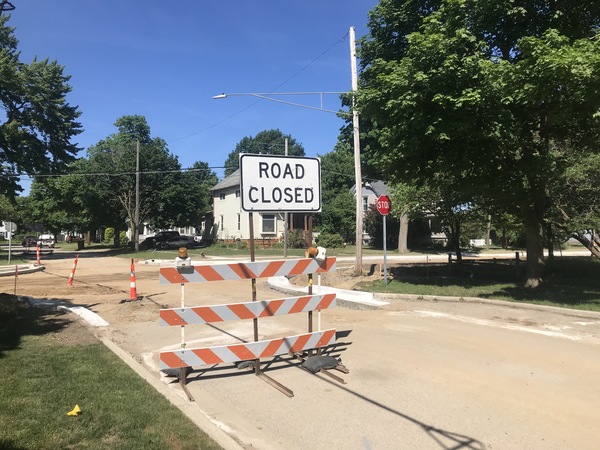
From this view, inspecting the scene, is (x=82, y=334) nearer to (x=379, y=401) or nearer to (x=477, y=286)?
(x=379, y=401)

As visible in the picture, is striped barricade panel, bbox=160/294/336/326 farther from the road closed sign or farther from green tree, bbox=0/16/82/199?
green tree, bbox=0/16/82/199

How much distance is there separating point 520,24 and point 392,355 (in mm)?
9804

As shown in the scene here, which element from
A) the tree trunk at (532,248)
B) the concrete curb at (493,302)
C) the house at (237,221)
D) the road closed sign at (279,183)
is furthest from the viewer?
the house at (237,221)

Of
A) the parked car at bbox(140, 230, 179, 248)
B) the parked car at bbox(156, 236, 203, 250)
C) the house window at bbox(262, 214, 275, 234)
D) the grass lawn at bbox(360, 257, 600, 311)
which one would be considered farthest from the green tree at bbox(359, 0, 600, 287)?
the parked car at bbox(140, 230, 179, 248)

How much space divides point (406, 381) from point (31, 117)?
39.0 metres

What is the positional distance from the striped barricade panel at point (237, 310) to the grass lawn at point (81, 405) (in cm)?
85

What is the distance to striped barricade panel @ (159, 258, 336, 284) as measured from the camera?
5.96m

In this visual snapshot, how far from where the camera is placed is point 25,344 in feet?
24.4

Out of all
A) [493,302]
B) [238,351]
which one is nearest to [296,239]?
[493,302]

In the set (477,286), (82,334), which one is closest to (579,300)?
(477,286)

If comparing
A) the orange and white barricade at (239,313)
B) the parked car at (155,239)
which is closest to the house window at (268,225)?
the parked car at (155,239)

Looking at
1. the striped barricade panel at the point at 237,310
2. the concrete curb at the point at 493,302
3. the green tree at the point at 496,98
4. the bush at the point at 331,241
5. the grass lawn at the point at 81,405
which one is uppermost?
the green tree at the point at 496,98

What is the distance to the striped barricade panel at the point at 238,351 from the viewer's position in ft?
19.1

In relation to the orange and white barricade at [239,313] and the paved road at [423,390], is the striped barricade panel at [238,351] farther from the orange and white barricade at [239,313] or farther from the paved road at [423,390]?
the paved road at [423,390]
